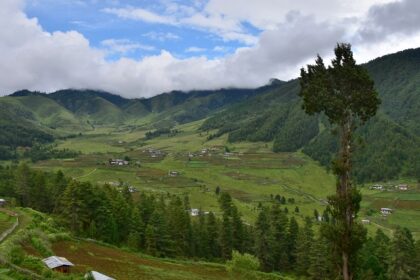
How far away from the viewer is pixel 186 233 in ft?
364

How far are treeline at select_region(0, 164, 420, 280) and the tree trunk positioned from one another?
51805 millimetres

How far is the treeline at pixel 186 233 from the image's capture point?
9494 centimetres

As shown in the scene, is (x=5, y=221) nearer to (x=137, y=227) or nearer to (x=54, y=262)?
(x=54, y=262)

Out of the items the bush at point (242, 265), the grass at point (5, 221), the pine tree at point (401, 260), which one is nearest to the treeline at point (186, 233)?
the pine tree at point (401, 260)

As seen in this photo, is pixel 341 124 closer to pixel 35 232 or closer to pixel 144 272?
pixel 144 272

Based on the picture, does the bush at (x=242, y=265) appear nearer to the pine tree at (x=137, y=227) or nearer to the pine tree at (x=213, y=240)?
the pine tree at (x=137, y=227)

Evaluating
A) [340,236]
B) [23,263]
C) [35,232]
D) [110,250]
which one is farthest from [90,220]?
[340,236]

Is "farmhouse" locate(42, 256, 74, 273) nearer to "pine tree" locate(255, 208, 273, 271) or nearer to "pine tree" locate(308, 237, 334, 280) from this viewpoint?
"pine tree" locate(308, 237, 334, 280)

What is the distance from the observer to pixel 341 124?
127 ft

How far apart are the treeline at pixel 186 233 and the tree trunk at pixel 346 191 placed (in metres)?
51.8

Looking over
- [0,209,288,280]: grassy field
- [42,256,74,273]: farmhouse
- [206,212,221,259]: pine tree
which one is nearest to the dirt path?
[0,209,288,280]: grassy field

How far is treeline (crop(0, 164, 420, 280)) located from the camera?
9494 cm

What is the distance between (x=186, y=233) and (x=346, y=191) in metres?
78.0

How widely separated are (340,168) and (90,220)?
240 ft
